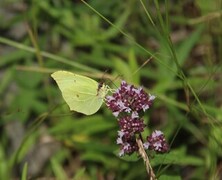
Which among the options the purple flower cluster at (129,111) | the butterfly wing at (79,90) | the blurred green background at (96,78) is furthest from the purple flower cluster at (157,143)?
the blurred green background at (96,78)

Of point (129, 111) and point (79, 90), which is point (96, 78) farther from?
point (129, 111)

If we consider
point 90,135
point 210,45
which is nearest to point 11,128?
point 90,135

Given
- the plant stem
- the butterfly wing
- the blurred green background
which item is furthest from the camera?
the blurred green background

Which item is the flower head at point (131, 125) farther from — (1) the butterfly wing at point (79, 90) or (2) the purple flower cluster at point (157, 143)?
(1) the butterfly wing at point (79, 90)

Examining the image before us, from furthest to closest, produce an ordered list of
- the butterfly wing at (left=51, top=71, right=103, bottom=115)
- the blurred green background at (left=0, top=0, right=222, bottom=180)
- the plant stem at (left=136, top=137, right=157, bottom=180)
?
1. the blurred green background at (left=0, top=0, right=222, bottom=180)
2. the butterfly wing at (left=51, top=71, right=103, bottom=115)
3. the plant stem at (left=136, top=137, right=157, bottom=180)

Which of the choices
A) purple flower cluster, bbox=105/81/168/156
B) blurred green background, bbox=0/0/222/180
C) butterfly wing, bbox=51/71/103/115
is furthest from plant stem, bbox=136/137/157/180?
blurred green background, bbox=0/0/222/180

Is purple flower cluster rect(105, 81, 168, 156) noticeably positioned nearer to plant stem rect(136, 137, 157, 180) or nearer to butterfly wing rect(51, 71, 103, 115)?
plant stem rect(136, 137, 157, 180)
